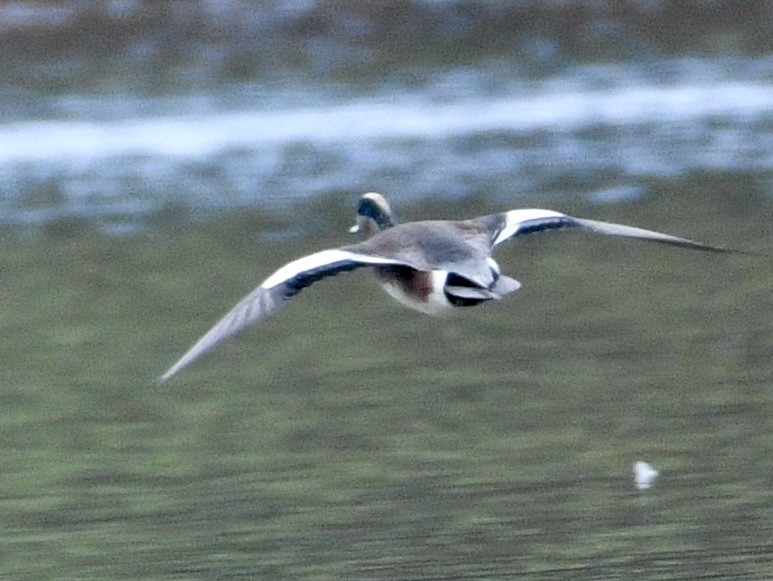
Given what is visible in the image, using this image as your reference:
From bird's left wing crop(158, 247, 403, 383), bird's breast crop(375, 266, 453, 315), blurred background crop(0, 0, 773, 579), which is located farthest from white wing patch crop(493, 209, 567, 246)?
blurred background crop(0, 0, 773, 579)

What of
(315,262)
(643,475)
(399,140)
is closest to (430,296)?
(315,262)

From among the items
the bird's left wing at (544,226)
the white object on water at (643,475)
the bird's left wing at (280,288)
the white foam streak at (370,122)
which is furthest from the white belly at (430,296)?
the white foam streak at (370,122)

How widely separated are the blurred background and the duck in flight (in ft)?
3.32

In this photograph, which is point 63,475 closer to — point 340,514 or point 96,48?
point 340,514

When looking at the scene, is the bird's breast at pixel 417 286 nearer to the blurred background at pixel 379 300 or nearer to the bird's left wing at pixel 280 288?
the bird's left wing at pixel 280 288

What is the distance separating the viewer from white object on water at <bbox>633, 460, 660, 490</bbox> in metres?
9.25

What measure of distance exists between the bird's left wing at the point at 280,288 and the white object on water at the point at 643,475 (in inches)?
67.6

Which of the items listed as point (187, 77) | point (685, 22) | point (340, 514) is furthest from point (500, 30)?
point (340, 514)

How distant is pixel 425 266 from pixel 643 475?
5.37ft

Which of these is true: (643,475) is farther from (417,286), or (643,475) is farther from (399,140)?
(399,140)

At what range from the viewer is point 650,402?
1068 centimetres

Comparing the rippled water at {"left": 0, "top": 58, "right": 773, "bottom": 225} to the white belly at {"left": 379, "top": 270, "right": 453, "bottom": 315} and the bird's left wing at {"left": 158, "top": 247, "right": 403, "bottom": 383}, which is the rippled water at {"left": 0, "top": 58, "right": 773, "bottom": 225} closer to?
the white belly at {"left": 379, "top": 270, "right": 453, "bottom": 315}

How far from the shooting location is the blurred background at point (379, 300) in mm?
8875

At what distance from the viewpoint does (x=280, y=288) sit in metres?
7.92
